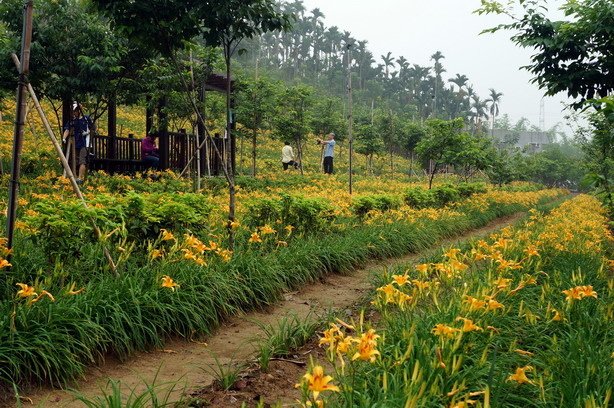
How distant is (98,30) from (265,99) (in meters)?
7.83

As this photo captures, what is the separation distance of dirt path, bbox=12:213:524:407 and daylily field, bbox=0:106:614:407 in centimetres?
9

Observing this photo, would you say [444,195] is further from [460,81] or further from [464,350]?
[460,81]

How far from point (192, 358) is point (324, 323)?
1180 millimetres

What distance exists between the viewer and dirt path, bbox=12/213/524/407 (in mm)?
3129

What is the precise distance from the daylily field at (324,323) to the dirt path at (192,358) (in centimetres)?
9

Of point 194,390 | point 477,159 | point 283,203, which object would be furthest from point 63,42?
point 477,159

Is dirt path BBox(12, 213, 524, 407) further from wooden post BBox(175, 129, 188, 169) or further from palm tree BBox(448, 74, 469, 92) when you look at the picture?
palm tree BBox(448, 74, 469, 92)

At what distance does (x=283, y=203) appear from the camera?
7.17m

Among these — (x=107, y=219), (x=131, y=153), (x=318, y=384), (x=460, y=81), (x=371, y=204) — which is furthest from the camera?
(x=460, y=81)

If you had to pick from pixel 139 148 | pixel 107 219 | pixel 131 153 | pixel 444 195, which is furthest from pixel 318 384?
pixel 139 148

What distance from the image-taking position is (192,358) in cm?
379

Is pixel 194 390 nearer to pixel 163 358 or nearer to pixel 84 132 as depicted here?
pixel 163 358

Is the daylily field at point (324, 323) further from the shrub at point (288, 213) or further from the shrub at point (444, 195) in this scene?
the shrub at point (444, 195)

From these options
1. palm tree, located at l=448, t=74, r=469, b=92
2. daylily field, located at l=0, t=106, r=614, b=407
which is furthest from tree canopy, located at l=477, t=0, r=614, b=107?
palm tree, located at l=448, t=74, r=469, b=92
